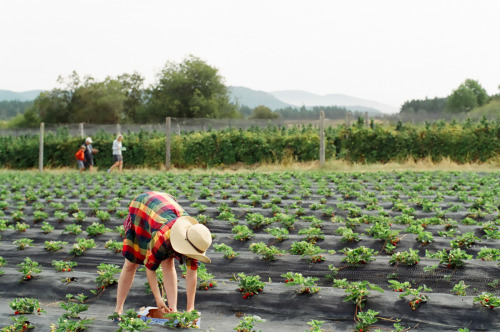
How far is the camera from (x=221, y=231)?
7078 mm

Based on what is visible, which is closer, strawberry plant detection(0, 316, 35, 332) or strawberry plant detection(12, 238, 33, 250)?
strawberry plant detection(0, 316, 35, 332)

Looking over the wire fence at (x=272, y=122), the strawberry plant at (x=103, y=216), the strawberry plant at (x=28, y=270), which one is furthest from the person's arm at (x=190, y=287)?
the wire fence at (x=272, y=122)

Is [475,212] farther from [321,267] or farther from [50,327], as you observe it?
[50,327]

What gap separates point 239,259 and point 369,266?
133 centimetres

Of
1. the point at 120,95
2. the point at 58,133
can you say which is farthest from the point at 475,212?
the point at 120,95

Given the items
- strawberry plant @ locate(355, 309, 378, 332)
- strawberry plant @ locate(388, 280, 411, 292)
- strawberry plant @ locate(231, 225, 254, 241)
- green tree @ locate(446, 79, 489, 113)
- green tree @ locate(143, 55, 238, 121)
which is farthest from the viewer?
green tree @ locate(446, 79, 489, 113)

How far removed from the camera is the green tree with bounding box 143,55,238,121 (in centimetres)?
5444

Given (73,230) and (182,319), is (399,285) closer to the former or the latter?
(182,319)

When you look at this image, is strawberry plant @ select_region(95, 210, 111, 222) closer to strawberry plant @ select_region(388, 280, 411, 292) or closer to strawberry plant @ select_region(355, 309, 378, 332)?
strawberry plant @ select_region(388, 280, 411, 292)

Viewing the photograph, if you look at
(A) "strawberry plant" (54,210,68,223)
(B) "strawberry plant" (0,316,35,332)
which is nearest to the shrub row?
(A) "strawberry plant" (54,210,68,223)

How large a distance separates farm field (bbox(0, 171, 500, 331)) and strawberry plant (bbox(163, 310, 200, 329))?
12 cm

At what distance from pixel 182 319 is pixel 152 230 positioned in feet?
2.08

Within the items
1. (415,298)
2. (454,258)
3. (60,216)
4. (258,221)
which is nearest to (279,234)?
(258,221)

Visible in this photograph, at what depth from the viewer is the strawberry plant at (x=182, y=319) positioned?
3293mm
